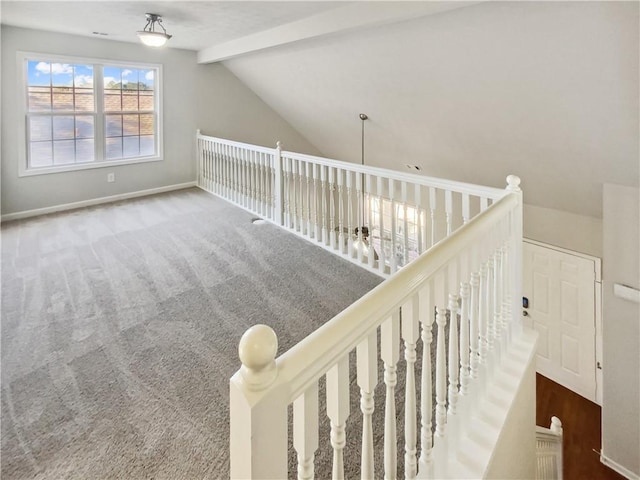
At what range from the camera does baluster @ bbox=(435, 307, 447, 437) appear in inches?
56.4

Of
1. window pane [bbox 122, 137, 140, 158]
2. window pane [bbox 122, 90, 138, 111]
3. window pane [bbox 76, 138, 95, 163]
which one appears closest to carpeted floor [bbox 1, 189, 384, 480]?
window pane [bbox 76, 138, 95, 163]

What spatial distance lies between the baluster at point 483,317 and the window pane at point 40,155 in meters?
5.94

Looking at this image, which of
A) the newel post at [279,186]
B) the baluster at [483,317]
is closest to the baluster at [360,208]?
the newel post at [279,186]

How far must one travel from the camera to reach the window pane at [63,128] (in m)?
5.56

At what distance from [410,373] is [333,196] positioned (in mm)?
3188

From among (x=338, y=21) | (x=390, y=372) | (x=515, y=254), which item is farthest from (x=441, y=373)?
(x=338, y=21)

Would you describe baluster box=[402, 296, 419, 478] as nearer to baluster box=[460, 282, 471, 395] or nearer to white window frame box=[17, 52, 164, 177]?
baluster box=[460, 282, 471, 395]

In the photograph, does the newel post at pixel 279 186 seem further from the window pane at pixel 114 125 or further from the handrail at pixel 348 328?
the handrail at pixel 348 328

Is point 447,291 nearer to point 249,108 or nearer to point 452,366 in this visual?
point 452,366

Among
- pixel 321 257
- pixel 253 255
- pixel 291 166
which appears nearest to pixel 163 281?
pixel 253 255

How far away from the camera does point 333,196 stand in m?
4.33

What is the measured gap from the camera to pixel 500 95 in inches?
158

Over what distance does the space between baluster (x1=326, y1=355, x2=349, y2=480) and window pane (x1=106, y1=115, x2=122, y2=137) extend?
6.30 metres

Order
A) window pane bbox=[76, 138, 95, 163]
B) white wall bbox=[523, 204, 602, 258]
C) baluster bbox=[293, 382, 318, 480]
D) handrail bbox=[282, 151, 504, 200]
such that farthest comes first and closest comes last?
window pane bbox=[76, 138, 95, 163] → white wall bbox=[523, 204, 602, 258] → handrail bbox=[282, 151, 504, 200] → baluster bbox=[293, 382, 318, 480]
